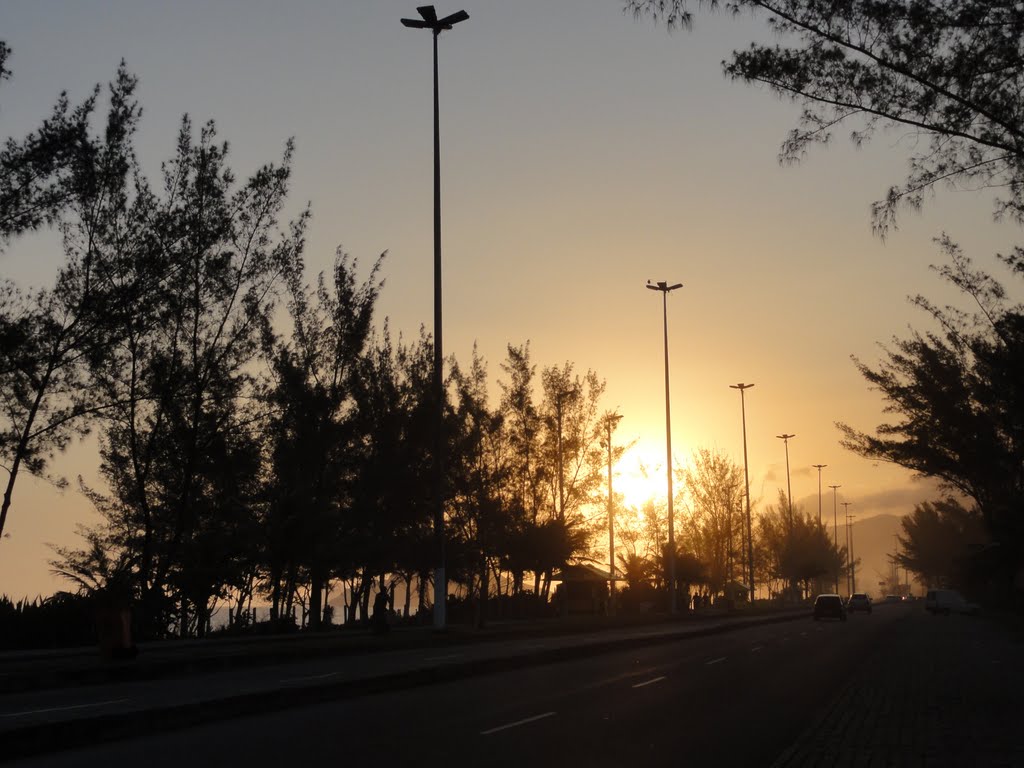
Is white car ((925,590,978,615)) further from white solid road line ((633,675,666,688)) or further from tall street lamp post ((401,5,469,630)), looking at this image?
white solid road line ((633,675,666,688))

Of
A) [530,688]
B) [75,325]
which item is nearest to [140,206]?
[75,325]

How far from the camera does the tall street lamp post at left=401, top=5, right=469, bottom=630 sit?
33.4 metres

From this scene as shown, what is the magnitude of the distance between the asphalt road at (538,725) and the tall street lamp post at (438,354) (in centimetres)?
1014

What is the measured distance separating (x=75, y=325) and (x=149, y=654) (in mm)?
11148

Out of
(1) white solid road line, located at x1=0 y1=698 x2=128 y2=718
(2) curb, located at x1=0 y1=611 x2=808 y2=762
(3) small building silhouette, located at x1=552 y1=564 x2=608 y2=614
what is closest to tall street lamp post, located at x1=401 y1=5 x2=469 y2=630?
(2) curb, located at x1=0 y1=611 x2=808 y2=762

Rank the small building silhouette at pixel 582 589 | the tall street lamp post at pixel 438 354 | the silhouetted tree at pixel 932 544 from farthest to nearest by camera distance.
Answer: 1. the silhouetted tree at pixel 932 544
2. the small building silhouette at pixel 582 589
3. the tall street lamp post at pixel 438 354

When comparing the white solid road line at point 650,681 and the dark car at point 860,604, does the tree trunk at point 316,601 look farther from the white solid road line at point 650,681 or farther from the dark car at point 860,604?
the dark car at point 860,604

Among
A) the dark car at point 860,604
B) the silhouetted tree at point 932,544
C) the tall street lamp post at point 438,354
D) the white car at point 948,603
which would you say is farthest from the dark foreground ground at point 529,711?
the silhouetted tree at point 932,544

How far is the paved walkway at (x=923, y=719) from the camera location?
11.1m

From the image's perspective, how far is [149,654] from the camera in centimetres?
2662

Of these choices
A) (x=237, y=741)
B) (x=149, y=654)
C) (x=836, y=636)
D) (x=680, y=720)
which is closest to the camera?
(x=237, y=741)

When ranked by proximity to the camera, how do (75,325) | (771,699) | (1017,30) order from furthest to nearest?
(75,325), (771,699), (1017,30)

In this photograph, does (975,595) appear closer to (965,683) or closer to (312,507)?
(312,507)

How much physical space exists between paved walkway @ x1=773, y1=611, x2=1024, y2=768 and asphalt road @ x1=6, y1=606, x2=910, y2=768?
1.53ft
